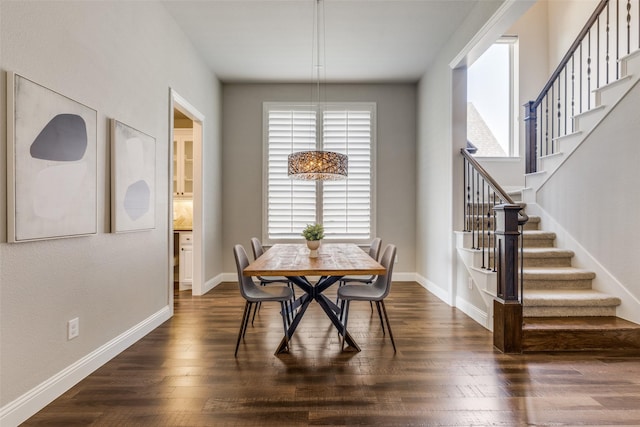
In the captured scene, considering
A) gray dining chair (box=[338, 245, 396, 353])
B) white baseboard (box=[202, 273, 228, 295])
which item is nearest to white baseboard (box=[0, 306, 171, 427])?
white baseboard (box=[202, 273, 228, 295])

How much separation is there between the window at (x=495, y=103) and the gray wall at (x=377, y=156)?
111 centimetres

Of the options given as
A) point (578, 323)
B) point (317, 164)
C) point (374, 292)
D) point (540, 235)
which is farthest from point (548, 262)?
point (317, 164)

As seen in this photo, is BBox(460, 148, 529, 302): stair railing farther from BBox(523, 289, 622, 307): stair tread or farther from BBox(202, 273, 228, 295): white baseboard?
BBox(202, 273, 228, 295): white baseboard

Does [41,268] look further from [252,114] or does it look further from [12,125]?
[252,114]

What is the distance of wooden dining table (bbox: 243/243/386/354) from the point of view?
255cm

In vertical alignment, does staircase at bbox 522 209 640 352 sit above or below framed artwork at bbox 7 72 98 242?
below

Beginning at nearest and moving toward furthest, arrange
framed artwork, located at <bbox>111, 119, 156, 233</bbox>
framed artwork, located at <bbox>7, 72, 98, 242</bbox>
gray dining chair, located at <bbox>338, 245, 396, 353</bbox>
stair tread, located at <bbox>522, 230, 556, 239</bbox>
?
framed artwork, located at <bbox>7, 72, 98, 242</bbox> → framed artwork, located at <bbox>111, 119, 156, 233</bbox> → gray dining chair, located at <bbox>338, 245, 396, 353</bbox> → stair tread, located at <bbox>522, 230, 556, 239</bbox>

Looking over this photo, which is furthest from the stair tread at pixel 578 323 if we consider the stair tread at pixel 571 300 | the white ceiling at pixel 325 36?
the white ceiling at pixel 325 36

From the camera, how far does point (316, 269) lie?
2.59 meters

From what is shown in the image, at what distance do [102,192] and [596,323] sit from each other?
4.11 metres

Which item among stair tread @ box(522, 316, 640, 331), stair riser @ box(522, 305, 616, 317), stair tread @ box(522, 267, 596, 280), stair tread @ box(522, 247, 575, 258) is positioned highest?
stair tread @ box(522, 247, 575, 258)

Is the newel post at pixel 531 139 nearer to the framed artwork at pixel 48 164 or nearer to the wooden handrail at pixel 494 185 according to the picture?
the wooden handrail at pixel 494 185

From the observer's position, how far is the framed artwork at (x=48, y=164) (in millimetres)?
1822

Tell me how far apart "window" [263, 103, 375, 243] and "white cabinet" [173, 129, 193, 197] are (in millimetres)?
1254
